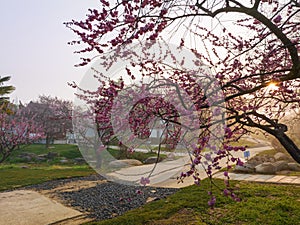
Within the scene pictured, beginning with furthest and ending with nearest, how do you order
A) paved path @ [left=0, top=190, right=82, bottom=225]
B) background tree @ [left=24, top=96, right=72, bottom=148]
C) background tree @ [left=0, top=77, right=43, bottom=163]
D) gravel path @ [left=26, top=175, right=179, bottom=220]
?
background tree @ [left=24, top=96, right=72, bottom=148] < background tree @ [left=0, top=77, right=43, bottom=163] < gravel path @ [left=26, top=175, right=179, bottom=220] < paved path @ [left=0, top=190, right=82, bottom=225]

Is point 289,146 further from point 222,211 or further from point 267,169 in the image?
point 267,169

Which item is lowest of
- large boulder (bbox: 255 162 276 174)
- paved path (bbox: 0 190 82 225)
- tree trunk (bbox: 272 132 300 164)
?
paved path (bbox: 0 190 82 225)

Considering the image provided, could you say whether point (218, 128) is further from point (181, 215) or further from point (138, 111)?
point (181, 215)

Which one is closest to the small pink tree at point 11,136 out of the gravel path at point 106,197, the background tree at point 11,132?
the background tree at point 11,132

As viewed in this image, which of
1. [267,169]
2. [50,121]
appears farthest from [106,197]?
[50,121]

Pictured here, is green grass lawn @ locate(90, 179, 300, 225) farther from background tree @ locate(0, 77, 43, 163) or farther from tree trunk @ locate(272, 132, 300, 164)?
background tree @ locate(0, 77, 43, 163)

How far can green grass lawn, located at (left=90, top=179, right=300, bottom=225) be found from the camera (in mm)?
3812

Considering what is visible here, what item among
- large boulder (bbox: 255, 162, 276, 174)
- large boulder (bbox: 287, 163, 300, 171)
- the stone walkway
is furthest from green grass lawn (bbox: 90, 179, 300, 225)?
large boulder (bbox: 287, 163, 300, 171)

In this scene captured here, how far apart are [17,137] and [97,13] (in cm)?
554

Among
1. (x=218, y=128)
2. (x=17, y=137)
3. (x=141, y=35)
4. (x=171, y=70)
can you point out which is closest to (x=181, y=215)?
(x=218, y=128)

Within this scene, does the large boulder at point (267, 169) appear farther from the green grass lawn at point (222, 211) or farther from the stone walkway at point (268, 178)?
the green grass lawn at point (222, 211)

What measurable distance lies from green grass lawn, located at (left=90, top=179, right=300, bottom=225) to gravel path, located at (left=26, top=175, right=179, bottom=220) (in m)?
0.49

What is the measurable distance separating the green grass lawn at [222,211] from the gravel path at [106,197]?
0.49 meters

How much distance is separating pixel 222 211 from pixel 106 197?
2.57m
